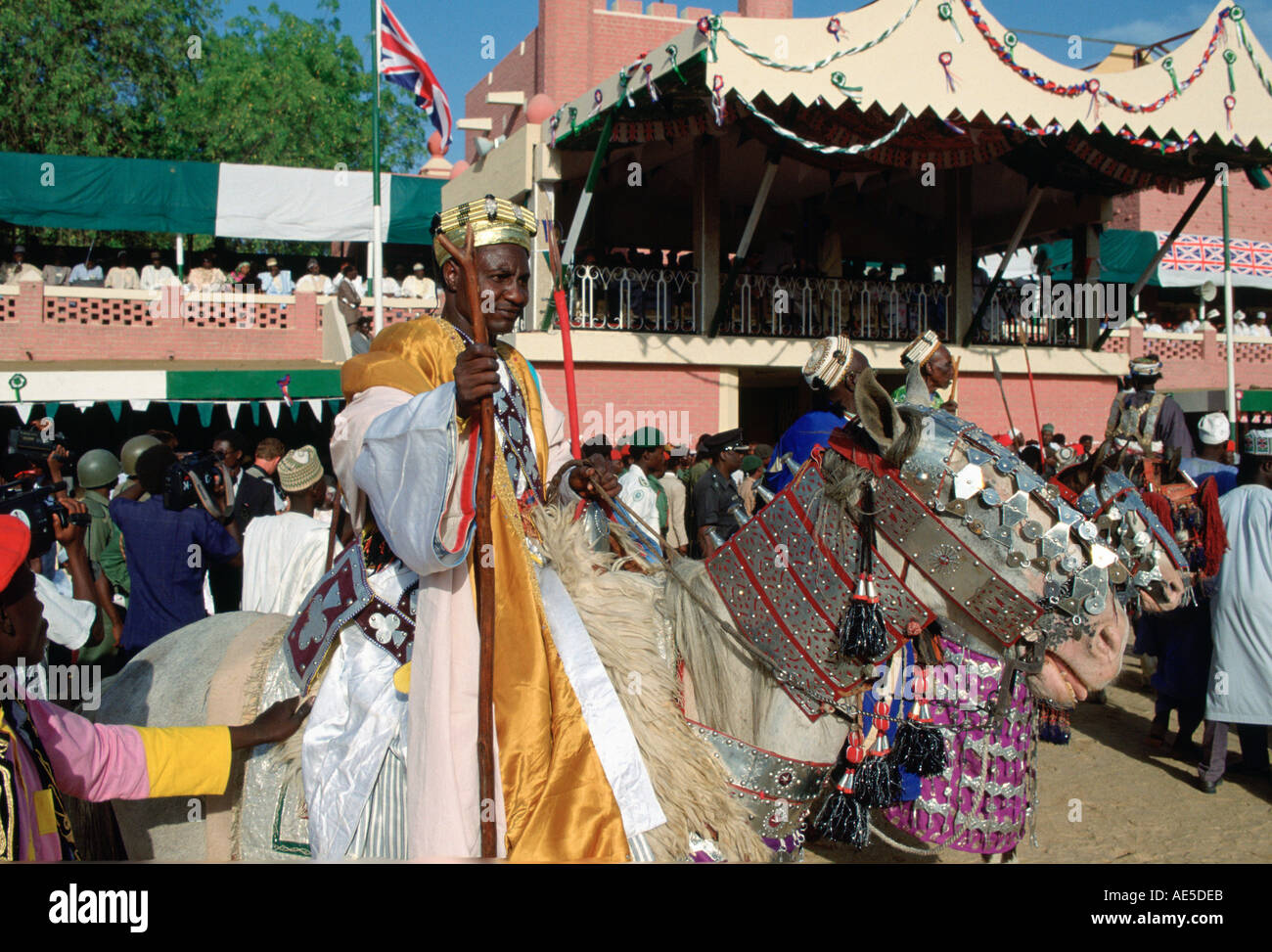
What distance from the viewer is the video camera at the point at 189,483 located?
6.00 metres

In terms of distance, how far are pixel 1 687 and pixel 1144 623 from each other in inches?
329

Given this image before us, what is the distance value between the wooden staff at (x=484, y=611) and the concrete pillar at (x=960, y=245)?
→ 1661cm

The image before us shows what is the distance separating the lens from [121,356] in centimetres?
1706

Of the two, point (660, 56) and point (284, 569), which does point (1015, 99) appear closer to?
point (660, 56)

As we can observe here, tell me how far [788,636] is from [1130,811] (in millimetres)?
4980

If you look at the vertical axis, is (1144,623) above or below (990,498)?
below

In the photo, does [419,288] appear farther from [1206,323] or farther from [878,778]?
[1206,323]

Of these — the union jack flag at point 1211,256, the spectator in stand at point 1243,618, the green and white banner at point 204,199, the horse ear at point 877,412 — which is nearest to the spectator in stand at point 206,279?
the green and white banner at point 204,199

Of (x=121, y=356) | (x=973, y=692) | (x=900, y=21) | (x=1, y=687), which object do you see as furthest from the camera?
(x=121, y=356)

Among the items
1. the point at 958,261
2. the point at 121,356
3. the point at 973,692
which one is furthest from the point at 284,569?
the point at 958,261

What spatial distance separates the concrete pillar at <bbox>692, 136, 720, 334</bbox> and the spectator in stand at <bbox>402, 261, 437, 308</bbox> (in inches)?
193

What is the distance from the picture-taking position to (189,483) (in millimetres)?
6125

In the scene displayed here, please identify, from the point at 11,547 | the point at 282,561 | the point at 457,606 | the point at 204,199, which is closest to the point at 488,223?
the point at 457,606

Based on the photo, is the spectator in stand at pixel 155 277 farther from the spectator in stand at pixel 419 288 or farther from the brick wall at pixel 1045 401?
the brick wall at pixel 1045 401
